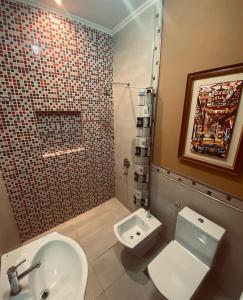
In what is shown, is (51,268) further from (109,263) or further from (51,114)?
(51,114)

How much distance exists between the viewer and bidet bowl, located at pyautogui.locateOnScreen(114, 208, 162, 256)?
1.55 meters

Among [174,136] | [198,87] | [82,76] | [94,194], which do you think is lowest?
[94,194]

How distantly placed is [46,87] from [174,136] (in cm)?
149

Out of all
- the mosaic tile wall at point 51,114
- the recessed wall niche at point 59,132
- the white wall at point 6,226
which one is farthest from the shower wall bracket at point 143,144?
the white wall at point 6,226

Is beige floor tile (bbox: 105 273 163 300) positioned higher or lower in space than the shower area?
lower

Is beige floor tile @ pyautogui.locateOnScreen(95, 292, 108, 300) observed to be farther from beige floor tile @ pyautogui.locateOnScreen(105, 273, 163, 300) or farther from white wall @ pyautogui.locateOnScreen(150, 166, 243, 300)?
white wall @ pyautogui.locateOnScreen(150, 166, 243, 300)

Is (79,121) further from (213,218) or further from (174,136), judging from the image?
(213,218)

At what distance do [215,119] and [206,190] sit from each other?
625mm

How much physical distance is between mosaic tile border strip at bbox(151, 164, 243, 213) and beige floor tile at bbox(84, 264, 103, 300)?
1.29 metres

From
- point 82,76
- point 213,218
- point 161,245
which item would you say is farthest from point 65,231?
point 82,76

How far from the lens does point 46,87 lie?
5.39 feet

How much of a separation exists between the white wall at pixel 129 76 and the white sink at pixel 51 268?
1156mm

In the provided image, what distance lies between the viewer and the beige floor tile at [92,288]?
53.8 inches

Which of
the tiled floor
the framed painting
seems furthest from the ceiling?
the tiled floor
